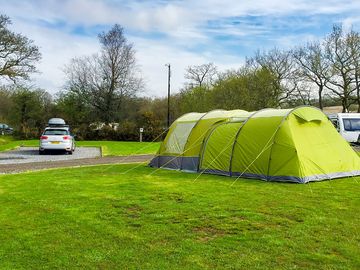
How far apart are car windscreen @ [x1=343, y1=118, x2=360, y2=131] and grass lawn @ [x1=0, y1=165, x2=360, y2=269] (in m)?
17.7

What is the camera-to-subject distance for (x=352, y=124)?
27.2 metres

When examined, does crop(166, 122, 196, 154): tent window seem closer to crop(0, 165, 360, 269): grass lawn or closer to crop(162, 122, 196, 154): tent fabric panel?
crop(162, 122, 196, 154): tent fabric panel

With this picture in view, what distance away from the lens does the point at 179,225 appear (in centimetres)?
644

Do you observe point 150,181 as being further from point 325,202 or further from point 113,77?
point 113,77

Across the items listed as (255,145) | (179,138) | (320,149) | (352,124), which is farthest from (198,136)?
(352,124)

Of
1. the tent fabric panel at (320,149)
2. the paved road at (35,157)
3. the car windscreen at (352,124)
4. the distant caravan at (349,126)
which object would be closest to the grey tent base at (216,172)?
the tent fabric panel at (320,149)

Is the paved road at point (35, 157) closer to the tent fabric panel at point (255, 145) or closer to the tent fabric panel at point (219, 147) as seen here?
the tent fabric panel at point (219, 147)

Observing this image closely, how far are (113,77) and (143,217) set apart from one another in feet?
126

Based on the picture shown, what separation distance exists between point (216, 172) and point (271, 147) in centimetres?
206

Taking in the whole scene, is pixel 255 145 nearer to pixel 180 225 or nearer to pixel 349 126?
pixel 180 225

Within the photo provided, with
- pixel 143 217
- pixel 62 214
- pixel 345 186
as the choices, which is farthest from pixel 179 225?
pixel 345 186

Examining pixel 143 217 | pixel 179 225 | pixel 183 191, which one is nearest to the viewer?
pixel 179 225

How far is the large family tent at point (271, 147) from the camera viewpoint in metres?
11.1

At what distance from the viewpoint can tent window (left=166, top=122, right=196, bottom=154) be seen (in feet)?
46.1
